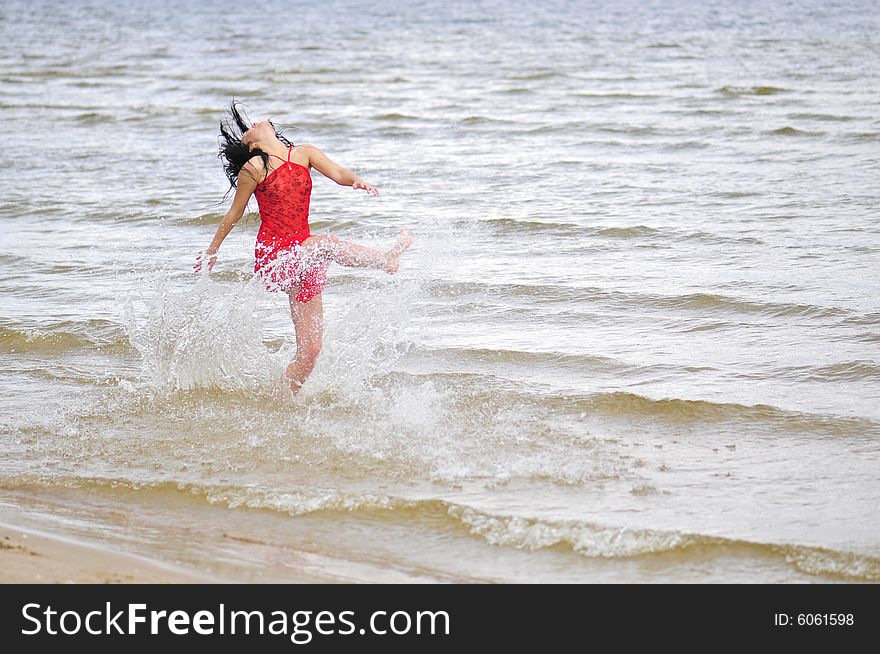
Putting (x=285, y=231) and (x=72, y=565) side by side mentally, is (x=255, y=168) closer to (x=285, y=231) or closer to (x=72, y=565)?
(x=285, y=231)

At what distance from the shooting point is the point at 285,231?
648 cm

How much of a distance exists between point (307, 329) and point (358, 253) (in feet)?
1.78

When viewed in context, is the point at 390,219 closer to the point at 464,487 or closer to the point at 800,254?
the point at 800,254

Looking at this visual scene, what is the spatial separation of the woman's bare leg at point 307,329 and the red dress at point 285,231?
79 mm

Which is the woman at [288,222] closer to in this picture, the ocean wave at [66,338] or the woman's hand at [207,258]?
the woman's hand at [207,258]

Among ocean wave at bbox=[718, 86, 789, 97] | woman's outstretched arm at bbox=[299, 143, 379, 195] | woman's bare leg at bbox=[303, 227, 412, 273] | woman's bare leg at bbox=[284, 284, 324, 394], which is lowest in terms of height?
woman's bare leg at bbox=[284, 284, 324, 394]

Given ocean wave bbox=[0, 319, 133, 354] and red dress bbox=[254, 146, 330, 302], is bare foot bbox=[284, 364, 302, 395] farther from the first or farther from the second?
ocean wave bbox=[0, 319, 133, 354]

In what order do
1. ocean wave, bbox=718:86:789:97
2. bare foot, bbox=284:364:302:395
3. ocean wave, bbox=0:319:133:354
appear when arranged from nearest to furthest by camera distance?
1. bare foot, bbox=284:364:302:395
2. ocean wave, bbox=0:319:133:354
3. ocean wave, bbox=718:86:789:97

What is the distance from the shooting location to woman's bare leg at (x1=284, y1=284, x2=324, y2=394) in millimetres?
6637

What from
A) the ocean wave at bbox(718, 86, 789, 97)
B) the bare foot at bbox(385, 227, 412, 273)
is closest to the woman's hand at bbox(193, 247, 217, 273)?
the bare foot at bbox(385, 227, 412, 273)

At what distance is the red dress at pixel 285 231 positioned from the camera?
21.0 feet

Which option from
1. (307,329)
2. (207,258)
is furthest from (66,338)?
(307,329)

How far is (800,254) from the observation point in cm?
970

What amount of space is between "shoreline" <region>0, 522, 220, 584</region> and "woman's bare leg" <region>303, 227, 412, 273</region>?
89.0 inches
